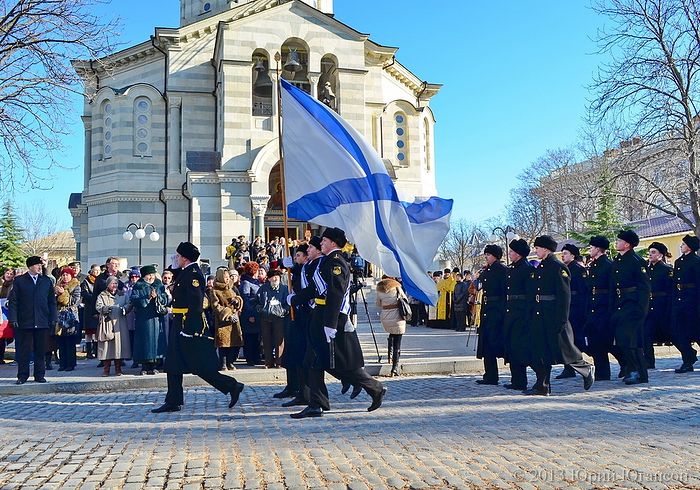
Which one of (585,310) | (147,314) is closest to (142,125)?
(147,314)

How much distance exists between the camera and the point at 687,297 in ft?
37.3

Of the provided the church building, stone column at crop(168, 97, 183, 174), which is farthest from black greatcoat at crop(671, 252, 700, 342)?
stone column at crop(168, 97, 183, 174)

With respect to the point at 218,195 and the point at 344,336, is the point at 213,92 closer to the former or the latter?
the point at 218,195

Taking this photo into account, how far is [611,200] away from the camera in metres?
32.1

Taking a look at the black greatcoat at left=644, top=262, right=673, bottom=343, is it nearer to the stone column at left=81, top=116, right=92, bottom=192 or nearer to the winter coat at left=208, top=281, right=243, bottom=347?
the winter coat at left=208, top=281, right=243, bottom=347

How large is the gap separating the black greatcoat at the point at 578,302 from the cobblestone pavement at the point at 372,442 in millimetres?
2137

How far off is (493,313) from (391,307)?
2.17 meters

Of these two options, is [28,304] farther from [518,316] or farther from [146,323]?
[518,316]

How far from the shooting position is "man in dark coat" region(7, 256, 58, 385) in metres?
11.0

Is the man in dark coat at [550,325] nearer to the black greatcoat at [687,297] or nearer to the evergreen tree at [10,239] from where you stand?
the black greatcoat at [687,297]

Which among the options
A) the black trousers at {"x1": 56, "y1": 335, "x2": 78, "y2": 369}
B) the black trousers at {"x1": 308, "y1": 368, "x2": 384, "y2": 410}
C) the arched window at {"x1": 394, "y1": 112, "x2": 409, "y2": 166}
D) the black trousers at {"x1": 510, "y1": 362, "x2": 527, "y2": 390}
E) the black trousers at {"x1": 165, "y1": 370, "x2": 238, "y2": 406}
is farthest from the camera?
the arched window at {"x1": 394, "y1": 112, "x2": 409, "y2": 166}

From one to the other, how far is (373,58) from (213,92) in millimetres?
8559

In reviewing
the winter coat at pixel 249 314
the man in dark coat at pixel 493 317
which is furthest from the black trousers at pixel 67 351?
the man in dark coat at pixel 493 317

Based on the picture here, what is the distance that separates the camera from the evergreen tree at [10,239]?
4325cm
